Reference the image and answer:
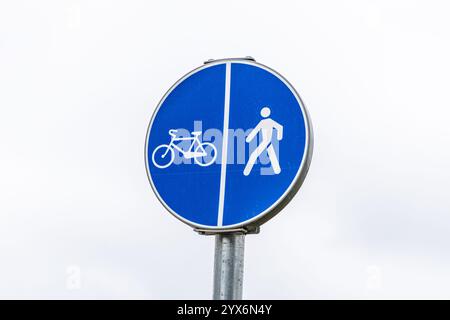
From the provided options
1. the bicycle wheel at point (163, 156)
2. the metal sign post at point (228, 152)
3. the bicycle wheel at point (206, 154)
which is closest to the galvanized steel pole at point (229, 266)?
the metal sign post at point (228, 152)

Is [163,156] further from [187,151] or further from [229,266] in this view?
[229,266]

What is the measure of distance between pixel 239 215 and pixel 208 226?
0.56 ft

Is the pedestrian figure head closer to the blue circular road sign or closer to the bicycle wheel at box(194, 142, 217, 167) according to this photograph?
the blue circular road sign

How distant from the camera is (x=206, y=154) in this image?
4012 mm

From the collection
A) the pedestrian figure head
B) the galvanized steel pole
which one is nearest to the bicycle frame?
the pedestrian figure head

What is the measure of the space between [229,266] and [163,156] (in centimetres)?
76

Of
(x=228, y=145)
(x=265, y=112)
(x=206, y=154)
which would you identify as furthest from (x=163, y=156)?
(x=265, y=112)

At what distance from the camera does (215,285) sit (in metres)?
3.73

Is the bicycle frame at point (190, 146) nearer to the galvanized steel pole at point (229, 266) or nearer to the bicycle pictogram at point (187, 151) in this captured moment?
the bicycle pictogram at point (187, 151)

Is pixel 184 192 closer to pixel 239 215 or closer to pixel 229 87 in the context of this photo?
pixel 239 215

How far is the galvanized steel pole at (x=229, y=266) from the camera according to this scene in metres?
3.70

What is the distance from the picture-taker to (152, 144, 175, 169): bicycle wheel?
4.10 meters
